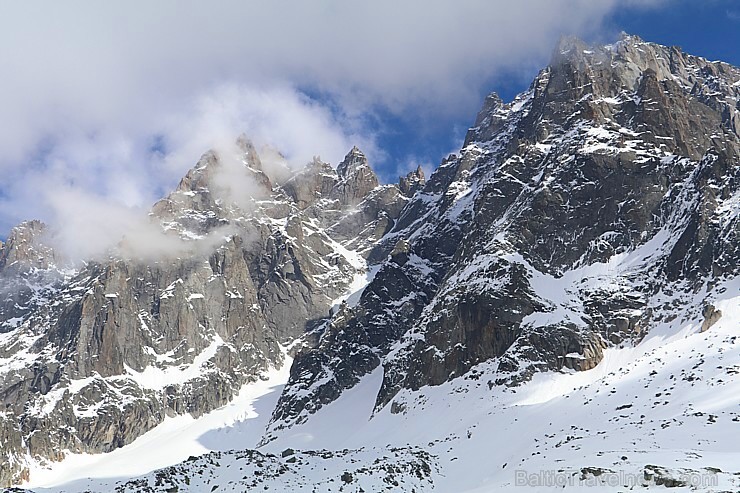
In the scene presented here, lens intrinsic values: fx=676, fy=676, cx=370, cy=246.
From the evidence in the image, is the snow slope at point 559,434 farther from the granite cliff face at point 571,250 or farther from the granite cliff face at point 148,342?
the granite cliff face at point 148,342

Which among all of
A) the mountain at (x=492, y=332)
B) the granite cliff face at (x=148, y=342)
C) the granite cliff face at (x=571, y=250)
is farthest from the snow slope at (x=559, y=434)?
the granite cliff face at (x=148, y=342)

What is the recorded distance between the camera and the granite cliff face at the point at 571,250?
75.3 metres

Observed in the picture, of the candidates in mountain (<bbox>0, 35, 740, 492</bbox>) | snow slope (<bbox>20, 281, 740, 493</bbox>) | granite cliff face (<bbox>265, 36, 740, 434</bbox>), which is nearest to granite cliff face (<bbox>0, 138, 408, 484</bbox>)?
mountain (<bbox>0, 35, 740, 492</bbox>)

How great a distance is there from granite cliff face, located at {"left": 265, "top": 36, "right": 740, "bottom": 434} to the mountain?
1.06ft

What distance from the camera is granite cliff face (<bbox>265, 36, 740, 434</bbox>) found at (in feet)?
247

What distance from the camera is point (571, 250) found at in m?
89.9

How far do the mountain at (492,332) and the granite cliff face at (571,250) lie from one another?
1.06ft

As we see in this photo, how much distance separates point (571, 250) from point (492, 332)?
16.8m

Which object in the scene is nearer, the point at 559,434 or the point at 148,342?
the point at 559,434

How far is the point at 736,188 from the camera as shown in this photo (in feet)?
256

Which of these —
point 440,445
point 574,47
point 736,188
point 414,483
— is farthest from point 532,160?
point 414,483

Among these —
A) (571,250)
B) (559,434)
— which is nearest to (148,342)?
(571,250)

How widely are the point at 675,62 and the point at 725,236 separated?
106 m

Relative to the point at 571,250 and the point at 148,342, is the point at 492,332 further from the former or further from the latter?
Answer: the point at 148,342
